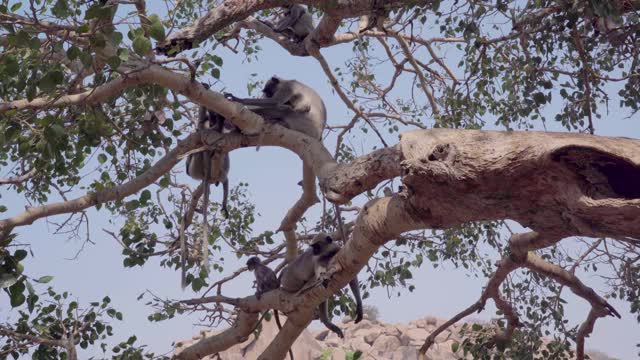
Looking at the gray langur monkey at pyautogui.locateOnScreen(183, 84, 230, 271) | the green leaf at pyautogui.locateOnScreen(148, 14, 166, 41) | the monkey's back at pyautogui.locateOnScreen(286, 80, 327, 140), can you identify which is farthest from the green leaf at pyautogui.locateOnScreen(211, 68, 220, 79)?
the monkey's back at pyautogui.locateOnScreen(286, 80, 327, 140)

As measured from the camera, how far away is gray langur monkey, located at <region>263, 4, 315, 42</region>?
23.7ft

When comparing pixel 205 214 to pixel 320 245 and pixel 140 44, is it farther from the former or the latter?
pixel 140 44

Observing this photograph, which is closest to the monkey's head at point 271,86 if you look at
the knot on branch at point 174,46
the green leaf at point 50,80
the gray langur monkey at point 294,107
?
the gray langur monkey at point 294,107

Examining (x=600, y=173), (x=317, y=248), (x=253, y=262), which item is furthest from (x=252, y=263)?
(x=600, y=173)

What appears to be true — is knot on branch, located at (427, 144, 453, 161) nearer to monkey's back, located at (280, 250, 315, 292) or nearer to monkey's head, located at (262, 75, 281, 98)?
monkey's back, located at (280, 250, 315, 292)

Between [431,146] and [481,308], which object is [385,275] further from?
[431,146]

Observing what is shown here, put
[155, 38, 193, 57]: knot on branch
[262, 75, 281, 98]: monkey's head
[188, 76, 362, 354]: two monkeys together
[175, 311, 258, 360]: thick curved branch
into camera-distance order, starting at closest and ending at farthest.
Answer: [155, 38, 193, 57]: knot on branch
[175, 311, 258, 360]: thick curved branch
[188, 76, 362, 354]: two monkeys together
[262, 75, 281, 98]: monkey's head

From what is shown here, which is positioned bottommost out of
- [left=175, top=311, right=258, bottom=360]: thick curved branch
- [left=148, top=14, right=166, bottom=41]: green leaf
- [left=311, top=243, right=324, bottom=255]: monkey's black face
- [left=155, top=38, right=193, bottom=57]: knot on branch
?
[left=175, top=311, right=258, bottom=360]: thick curved branch

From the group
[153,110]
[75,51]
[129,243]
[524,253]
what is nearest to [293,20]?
[153,110]

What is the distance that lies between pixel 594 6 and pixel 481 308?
91.1 inches

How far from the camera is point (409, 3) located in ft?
13.2

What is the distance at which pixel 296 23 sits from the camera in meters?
7.38

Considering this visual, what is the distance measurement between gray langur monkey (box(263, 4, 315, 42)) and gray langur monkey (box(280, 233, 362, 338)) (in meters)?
2.54

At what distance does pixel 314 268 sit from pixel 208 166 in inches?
47.4
